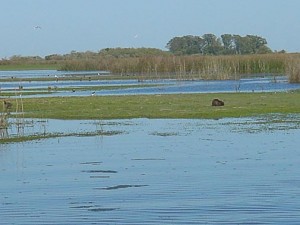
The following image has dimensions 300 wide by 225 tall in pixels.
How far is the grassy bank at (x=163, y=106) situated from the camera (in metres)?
32.7

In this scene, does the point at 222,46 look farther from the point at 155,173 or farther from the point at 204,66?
the point at 155,173

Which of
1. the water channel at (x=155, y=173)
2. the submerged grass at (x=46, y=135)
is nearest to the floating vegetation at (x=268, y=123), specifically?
the water channel at (x=155, y=173)

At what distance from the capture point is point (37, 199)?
15.4 m

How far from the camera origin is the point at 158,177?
1762cm

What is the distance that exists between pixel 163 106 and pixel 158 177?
18799 millimetres

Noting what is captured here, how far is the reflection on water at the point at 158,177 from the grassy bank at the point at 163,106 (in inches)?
175

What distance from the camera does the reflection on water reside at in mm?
13711

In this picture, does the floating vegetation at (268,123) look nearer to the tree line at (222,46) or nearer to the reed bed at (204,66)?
the reed bed at (204,66)

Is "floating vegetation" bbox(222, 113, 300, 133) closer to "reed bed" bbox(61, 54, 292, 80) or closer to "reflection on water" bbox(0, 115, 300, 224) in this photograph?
"reflection on water" bbox(0, 115, 300, 224)

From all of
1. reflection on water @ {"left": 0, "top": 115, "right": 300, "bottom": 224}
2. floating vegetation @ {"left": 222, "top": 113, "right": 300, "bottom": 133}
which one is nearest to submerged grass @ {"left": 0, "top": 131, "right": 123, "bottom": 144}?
reflection on water @ {"left": 0, "top": 115, "right": 300, "bottom": 224}

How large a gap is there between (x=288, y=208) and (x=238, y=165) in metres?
5.33

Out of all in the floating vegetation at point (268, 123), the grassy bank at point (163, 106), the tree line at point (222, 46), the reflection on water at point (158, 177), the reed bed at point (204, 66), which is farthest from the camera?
the tree line at point (222, 46)

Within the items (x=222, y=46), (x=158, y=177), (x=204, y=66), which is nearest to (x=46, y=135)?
(x=158, y=177)

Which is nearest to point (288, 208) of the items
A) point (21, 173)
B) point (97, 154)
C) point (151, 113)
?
point (21, 173)
